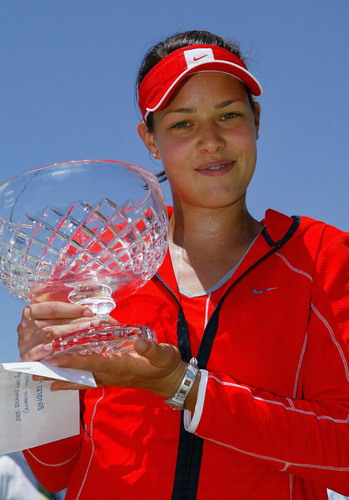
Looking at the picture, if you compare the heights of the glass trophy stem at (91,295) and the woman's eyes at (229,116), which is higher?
the woman's eyes at (229,116)

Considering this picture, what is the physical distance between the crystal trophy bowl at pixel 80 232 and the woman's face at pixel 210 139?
41 centimetres

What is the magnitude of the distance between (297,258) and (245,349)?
337mm

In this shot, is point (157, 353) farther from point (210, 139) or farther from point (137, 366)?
point (210, 139)

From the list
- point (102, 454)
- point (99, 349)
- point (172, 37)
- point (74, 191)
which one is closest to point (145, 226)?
point (74, 191)

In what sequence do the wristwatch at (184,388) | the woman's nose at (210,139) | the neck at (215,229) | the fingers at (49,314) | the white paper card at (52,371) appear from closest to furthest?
1. the white paper card at (52,371)
2. the fingers at (49,314)
3. the wristwatch at (184,388)
4. the woman's nose at (210,139)
5. the neck at (215,229)

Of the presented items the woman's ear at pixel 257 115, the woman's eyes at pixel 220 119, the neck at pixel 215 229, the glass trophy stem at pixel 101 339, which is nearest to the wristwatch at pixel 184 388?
the glass trophy stem at pixel 101 339

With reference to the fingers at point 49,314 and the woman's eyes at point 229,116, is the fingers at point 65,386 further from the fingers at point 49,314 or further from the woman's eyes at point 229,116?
the woman's eyes at point 229,116

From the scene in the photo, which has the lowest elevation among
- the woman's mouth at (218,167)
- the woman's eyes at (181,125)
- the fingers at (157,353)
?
the fingers at (157,353)

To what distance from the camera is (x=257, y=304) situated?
202 cm

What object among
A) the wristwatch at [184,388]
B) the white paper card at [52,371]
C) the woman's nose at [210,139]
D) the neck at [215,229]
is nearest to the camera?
the white paper card at [52,371]

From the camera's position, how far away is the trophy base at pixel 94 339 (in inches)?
60.4

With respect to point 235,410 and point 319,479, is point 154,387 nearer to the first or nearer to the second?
point 235,410

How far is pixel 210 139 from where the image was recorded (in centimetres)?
209

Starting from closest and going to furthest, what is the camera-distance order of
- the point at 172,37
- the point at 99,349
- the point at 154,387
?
the point at 99,349 < the point at 154,387 < the point at 172,37
